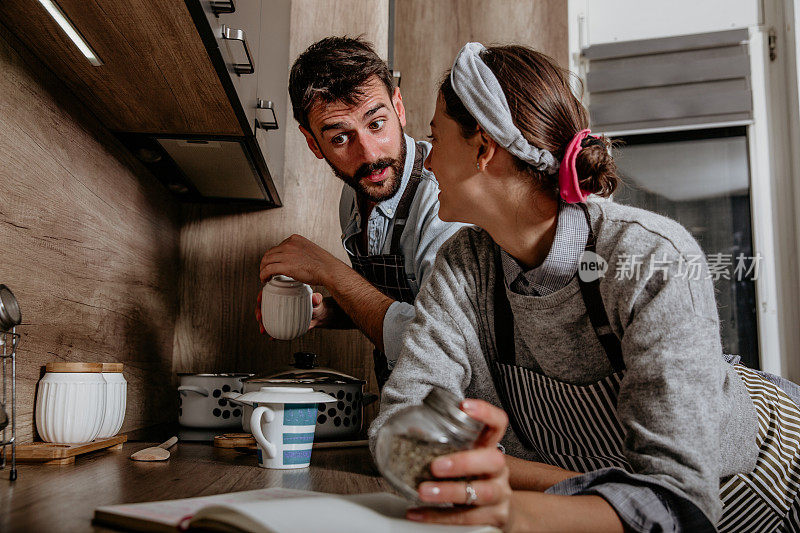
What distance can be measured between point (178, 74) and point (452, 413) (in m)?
0.76

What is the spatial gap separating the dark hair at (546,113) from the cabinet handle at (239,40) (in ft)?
1.26

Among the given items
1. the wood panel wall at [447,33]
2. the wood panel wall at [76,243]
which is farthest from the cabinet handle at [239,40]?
the wood panel wall at [447,33]

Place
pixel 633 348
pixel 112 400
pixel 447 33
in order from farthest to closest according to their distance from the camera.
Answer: pixel 447 33 < pixel 112 400 < pixel 633 348

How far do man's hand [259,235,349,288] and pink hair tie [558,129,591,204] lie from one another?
66 cm

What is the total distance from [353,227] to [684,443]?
108 centimetres

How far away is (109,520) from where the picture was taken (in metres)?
0.57

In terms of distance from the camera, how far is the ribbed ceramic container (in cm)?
140

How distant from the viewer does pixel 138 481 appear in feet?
2.74

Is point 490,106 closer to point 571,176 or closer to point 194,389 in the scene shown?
point 571,176

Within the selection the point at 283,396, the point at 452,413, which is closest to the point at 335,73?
the point at 283,396

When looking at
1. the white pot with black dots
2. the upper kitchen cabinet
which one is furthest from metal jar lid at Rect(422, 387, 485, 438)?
the white pot with black dots

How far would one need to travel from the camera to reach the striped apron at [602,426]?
2.80 ft

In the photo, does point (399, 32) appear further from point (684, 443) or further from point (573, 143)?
point (684, 443)

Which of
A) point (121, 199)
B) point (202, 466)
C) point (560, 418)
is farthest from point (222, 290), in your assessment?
point (560, 418)
